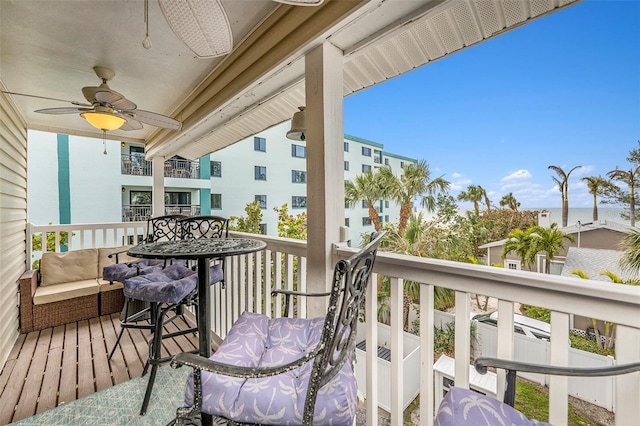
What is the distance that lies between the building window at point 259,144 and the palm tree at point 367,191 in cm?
433

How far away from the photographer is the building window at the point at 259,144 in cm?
1211

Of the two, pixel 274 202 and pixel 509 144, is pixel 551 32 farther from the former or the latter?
pixel 274 202

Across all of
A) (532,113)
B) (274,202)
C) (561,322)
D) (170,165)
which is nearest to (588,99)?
(532,113)

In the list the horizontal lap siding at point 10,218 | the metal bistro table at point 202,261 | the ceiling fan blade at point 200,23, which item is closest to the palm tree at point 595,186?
the metal bistro table at point 202,261

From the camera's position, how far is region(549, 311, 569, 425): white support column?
35.0 inches

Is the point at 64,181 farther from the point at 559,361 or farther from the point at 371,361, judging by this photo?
the point at 559,361

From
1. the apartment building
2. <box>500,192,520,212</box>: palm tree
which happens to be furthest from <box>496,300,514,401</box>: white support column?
the apartment building

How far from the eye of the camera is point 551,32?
5.28 m

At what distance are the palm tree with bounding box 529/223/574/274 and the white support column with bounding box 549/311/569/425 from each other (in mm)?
4054

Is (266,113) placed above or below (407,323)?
above

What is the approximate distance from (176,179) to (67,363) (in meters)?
8.64

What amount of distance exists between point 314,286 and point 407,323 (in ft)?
29.6

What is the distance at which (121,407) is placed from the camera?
1.85 metres

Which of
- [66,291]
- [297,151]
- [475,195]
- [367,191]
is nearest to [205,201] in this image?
[297,151]
